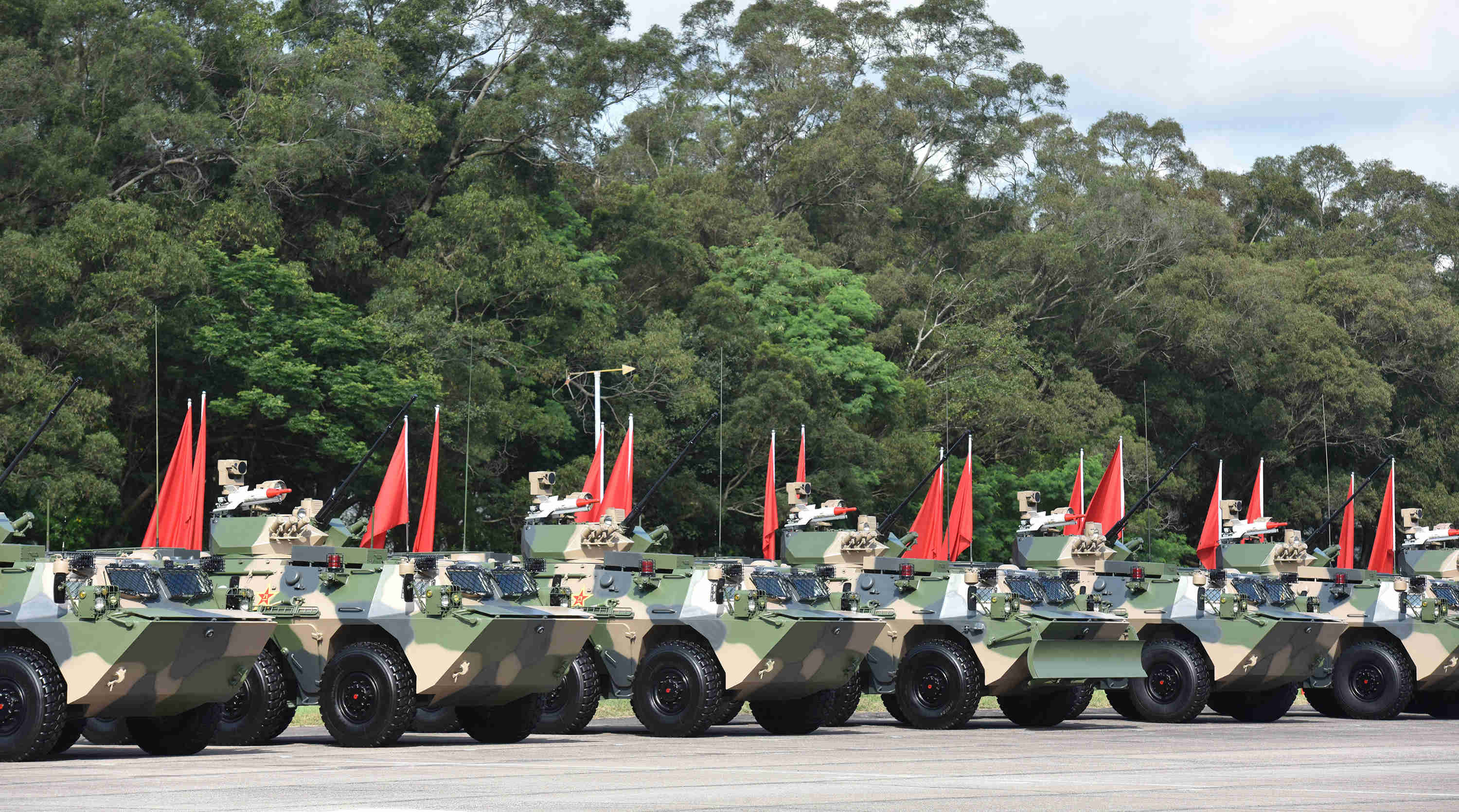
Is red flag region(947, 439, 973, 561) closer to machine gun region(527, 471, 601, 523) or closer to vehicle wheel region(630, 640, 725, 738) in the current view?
machine gun region(527, 471, 601, 523)

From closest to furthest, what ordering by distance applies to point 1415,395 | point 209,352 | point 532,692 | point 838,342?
point 532,692 < point 209,352 < point 838,342 < point 1415,395

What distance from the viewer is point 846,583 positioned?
2350 cm

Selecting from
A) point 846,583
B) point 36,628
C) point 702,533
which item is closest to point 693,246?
point 702,533

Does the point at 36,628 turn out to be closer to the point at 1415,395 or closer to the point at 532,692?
the point at 532,692

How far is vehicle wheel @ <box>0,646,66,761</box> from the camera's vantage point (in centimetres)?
1570

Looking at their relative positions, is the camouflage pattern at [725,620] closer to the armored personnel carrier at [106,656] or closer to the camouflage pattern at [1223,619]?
the camouflage pattern at [1223,619]

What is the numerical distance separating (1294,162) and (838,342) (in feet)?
116

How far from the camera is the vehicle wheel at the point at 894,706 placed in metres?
22.8

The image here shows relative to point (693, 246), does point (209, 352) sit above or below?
below

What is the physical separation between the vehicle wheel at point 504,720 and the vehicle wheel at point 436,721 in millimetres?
969

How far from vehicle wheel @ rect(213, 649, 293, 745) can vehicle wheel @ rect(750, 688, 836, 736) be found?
210 inches

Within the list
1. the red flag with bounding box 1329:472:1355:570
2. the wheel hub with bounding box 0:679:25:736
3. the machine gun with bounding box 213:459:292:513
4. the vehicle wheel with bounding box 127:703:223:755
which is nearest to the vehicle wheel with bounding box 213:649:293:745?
the vehicle wheel with bounding box 127:703:223:755

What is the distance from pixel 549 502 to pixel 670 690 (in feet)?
18.4

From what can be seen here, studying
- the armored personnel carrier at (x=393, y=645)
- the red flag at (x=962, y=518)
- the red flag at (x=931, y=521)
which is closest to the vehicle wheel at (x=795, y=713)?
the armored personnel carrier at (x=393, y=645)
